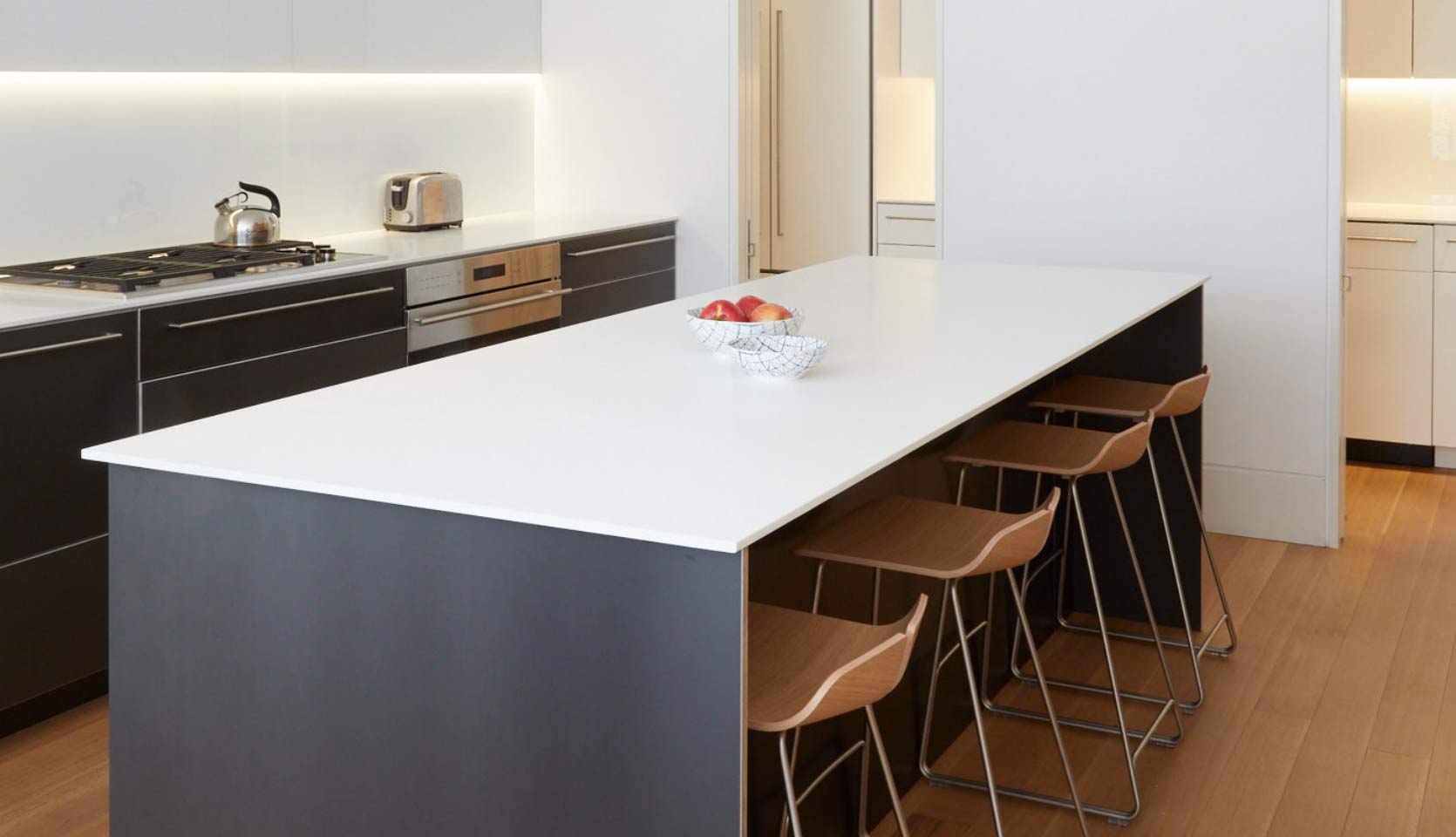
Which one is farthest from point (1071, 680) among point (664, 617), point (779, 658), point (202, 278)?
point (202, 278)

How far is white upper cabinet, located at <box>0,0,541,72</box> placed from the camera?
378cm

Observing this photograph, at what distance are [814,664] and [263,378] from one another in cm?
231

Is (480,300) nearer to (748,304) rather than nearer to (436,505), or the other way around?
(748,304)

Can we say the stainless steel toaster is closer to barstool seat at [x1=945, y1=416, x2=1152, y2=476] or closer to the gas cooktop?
the gas cooktop

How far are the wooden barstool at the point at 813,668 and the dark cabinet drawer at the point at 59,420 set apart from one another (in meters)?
1.86

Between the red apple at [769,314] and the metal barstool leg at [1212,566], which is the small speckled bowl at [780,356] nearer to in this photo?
the red apple at [769,314]

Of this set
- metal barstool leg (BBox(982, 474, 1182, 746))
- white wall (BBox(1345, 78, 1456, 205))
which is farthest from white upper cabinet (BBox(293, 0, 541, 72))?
white wall (BBox(1345, 78, 1456, 205))

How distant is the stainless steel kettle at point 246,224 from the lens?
171 inches

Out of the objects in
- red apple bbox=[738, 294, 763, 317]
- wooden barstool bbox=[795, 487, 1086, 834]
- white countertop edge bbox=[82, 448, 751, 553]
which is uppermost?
red apple bbox=[738, 294, 763, 317]

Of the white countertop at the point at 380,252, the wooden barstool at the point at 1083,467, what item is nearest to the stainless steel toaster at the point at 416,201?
the white countertop at the point at 380,252

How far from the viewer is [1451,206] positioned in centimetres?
571

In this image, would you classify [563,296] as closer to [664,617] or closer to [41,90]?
[41,90]

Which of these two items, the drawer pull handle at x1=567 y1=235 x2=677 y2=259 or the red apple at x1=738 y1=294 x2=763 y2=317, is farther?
the drawer pull handle at x1=567 y1=235 x2=677 y2=259

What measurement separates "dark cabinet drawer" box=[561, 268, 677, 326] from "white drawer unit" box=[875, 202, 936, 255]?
3.70 ft
